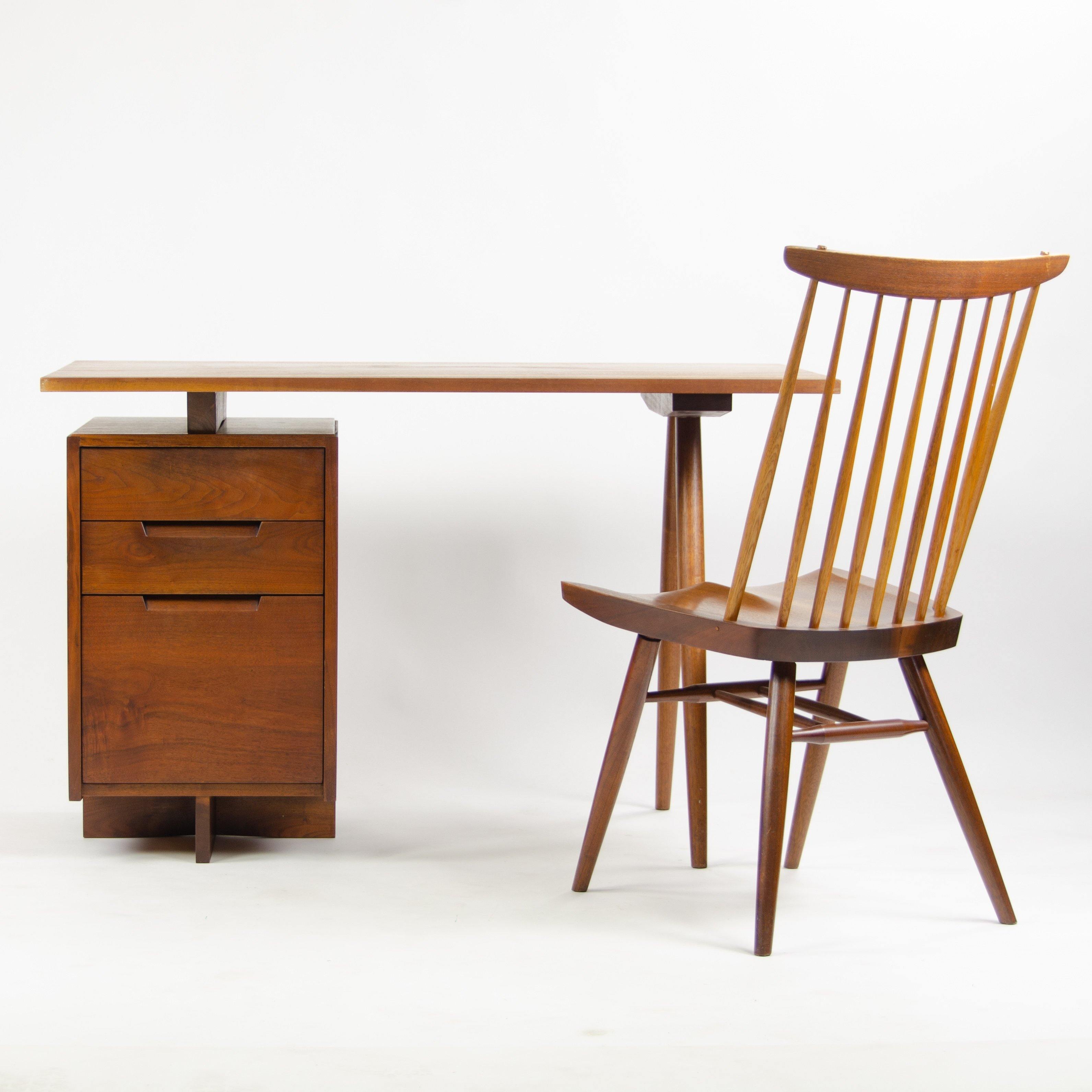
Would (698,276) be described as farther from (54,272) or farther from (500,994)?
(500,994)

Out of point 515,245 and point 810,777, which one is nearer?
point 810,777

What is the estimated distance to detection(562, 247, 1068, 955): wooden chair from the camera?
6.38 ft

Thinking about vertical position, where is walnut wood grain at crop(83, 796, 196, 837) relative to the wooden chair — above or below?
below

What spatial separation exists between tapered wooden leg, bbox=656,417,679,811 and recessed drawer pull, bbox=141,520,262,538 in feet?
2.44

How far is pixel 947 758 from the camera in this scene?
219 cm

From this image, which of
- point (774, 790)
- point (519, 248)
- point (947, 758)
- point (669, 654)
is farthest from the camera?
point (519, 248)

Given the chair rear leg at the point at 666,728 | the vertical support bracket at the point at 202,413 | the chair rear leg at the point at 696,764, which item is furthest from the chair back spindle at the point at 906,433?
the vertical support bracket at the point at 202,413

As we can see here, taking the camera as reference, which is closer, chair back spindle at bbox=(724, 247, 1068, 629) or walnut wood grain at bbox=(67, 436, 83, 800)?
chair back spindle at bbox=(724, 247, 1068, 629)

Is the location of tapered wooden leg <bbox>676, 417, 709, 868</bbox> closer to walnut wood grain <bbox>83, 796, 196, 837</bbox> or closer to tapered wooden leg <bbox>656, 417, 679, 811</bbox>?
tapered wooden leg <bbox>656, 417, 679, 811</bbox>

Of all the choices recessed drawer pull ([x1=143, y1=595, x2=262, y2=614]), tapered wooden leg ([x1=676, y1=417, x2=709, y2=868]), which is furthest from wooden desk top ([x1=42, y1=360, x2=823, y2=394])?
recessed drawer pull ([x1=143, y1=595, x2=262, y2=614])

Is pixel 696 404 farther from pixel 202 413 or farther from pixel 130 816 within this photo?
pixel 130 816

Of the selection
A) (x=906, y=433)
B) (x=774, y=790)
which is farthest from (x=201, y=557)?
(x=906, y=433)

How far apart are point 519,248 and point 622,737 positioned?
1646 mm

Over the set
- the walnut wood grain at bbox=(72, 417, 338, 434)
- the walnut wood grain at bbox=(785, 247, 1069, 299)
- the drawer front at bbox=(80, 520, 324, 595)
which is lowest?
the drawer front at bbox=(80, 520, 324, 595)
